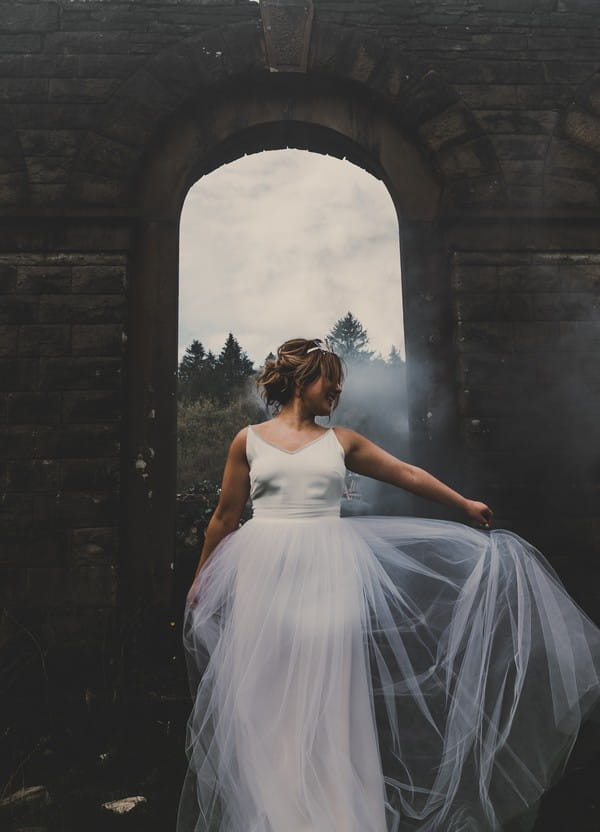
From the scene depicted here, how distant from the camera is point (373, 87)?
4.93 m

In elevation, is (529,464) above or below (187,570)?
above

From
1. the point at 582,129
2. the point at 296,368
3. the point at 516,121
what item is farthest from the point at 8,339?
the point at 582,129

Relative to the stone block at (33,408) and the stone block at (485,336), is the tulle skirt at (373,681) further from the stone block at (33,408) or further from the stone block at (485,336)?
the stone block at (33,408)

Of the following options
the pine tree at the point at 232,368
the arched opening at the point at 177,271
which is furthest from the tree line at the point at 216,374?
the arched opening at the point at 177,271

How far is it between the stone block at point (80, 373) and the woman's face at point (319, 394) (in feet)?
8.59

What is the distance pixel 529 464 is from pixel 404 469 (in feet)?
8.51

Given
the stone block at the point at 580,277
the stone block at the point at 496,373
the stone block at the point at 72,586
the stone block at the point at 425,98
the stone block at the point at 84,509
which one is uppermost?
the stone block at the point at 425,98

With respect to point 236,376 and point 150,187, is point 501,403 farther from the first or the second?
point 236,376

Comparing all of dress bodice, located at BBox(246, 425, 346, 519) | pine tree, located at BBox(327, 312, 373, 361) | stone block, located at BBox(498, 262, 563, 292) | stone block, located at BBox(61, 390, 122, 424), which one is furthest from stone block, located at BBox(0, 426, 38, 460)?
pine tree, located at BBox(327, 312, 373, 361)

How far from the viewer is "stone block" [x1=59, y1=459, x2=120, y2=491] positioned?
4379 mm

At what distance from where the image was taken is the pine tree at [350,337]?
2325 inches

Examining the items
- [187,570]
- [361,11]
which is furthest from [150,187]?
[187,570]

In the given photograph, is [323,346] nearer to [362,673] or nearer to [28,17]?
[362,673]

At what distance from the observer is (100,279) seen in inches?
182
